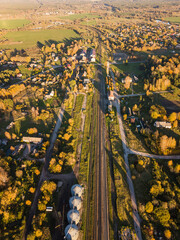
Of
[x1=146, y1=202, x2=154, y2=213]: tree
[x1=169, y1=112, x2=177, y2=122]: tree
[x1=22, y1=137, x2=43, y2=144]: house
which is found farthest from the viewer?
[x1=169, y1=112, x2=177, y2=122]: tree

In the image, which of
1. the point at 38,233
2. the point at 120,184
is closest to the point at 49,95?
the point at 120,184

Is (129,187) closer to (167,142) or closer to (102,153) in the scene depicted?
(102,153)

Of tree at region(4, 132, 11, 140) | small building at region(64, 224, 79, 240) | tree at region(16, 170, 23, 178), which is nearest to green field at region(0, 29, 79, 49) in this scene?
tree at region(4, 132, 11, 140)

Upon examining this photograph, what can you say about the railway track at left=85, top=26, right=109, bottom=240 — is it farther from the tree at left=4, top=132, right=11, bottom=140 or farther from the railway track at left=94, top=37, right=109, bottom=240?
the tree at left=4, top=132, right=11, bottom=140

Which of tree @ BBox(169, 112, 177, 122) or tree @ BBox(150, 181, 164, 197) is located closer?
tree @ BBox(150, 181, 164, 197)

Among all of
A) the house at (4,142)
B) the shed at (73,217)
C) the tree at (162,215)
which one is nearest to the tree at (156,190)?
the tree at (162,215)

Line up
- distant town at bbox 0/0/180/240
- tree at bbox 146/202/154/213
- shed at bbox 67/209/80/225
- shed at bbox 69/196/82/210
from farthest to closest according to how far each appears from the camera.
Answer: shed at bbox 69/196/82/210
tree at bbox 146/202/154/213
distant town at bbox 0/0/180/240
shed at bbox 67/209/80/225

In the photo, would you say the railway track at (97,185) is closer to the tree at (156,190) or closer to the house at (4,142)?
the tree at (156,190)
